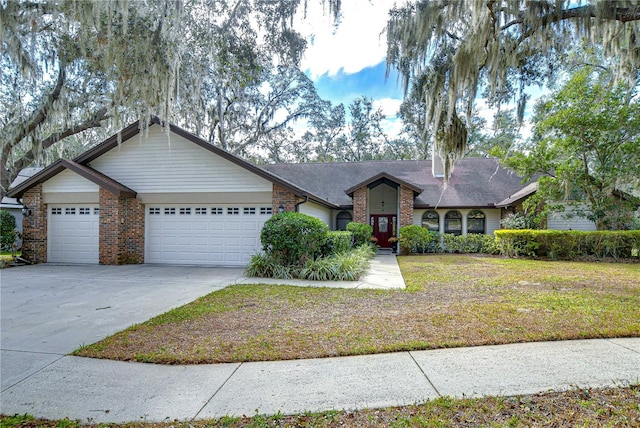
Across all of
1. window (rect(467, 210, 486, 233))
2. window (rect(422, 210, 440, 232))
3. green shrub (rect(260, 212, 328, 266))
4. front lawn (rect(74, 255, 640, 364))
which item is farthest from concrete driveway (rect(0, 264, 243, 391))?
window (rect(467, 210, 486, 233))

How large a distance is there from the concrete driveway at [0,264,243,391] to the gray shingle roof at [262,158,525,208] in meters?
8.92

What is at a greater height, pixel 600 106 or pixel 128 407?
pixel 600 106

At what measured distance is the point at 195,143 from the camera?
Answer: 445 inches

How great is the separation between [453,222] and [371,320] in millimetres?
12814

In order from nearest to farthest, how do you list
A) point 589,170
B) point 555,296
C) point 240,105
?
point 555,296 < point 589,170 < point 240,105

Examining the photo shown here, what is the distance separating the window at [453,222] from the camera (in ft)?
54.0

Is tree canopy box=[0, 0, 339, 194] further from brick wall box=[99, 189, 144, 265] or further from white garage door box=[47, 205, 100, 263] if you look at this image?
brick wall box=[99, 189, 144, 265]

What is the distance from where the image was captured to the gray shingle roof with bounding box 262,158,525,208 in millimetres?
16328

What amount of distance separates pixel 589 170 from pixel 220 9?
48.7ft

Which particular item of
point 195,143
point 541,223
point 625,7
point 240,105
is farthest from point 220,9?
point 541,223

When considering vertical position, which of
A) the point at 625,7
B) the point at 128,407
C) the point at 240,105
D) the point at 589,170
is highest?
the point at 240,105

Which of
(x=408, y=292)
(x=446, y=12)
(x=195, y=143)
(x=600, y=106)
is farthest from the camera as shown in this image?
(x=600, y=106)

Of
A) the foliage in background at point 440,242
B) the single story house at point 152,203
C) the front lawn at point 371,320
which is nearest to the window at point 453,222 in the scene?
the foliage in background at point 440,242

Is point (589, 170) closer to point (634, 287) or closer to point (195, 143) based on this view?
point (634, 287)
